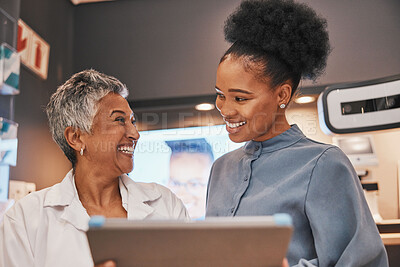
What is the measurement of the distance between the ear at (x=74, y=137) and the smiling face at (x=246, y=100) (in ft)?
2.00

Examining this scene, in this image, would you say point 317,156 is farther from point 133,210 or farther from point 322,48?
point 133,210

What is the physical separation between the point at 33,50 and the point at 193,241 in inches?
96.1

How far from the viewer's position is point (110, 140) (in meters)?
1.47

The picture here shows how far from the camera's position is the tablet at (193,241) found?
649 mm

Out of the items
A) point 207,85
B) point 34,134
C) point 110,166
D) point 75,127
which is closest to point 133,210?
point 110,166

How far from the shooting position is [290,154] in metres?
1.14

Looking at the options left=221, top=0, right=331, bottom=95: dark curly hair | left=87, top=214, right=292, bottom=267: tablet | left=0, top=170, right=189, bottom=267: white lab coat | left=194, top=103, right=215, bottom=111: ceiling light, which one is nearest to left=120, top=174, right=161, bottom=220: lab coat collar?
left=0, top=170, right=189, bottom=267: white lab coat

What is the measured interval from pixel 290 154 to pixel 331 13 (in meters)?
2.22

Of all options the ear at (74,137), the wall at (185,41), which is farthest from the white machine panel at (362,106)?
the wall at (185,41)

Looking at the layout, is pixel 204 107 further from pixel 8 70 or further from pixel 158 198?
pixel 158 198

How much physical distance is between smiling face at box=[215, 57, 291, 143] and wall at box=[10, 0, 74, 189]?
5.86ft

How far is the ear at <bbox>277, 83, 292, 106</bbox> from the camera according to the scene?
3.92 feet

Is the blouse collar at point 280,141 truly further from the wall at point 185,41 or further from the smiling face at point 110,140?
the wall at point 185,41

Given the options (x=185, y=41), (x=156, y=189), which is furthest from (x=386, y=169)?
(x=156, y=189)
